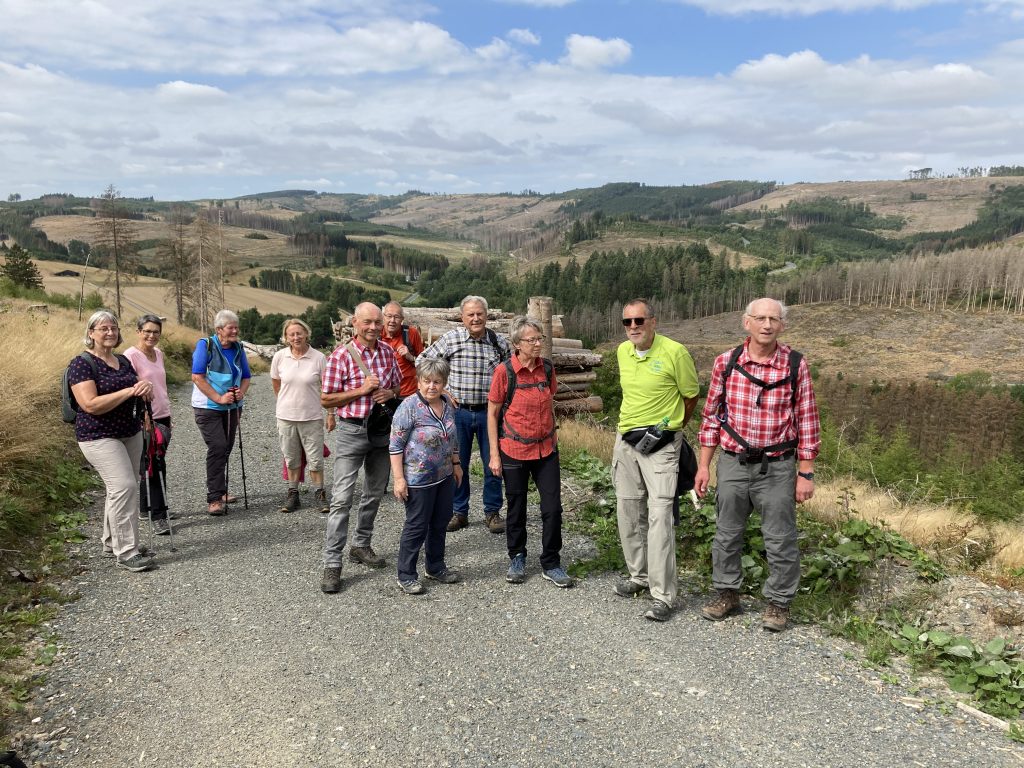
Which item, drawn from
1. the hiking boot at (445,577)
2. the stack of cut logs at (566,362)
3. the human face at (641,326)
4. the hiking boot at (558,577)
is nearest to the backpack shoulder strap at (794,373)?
the human face at (641,326)

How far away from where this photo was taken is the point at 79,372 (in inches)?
205

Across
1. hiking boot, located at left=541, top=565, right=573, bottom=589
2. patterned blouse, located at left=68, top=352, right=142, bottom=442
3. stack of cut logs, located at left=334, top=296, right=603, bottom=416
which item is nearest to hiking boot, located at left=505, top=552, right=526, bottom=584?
hiking boot, located at left=541, top=565, right=573, bottom=589

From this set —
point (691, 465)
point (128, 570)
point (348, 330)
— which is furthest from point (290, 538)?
point (348, 330)

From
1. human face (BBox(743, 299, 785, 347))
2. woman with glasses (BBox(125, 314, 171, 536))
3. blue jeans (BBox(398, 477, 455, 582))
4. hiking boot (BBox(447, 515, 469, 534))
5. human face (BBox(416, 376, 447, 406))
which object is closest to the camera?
human face (BBox(743, 299, 785, 347))

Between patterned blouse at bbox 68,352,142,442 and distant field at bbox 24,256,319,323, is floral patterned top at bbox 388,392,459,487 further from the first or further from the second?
distant field at bbox 24,256,319,323

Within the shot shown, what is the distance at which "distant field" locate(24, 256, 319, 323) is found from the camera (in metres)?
57.8

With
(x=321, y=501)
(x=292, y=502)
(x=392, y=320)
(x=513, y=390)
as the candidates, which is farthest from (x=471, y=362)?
(x=292, y=502)

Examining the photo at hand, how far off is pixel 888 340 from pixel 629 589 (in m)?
119

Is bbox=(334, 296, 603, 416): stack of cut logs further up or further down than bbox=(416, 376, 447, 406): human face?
further down

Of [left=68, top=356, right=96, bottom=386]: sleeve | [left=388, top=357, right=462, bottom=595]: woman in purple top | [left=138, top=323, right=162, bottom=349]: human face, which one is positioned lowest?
[left=388, top=357, right=462, bottom=595]: woman in purple top

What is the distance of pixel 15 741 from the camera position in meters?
3.35

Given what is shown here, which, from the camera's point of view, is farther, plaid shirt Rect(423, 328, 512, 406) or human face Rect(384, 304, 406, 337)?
human face Rect(384, 304, 406, 337)

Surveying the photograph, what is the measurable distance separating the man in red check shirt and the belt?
2876 millimetres

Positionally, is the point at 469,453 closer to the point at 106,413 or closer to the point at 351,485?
the point at 351,485
